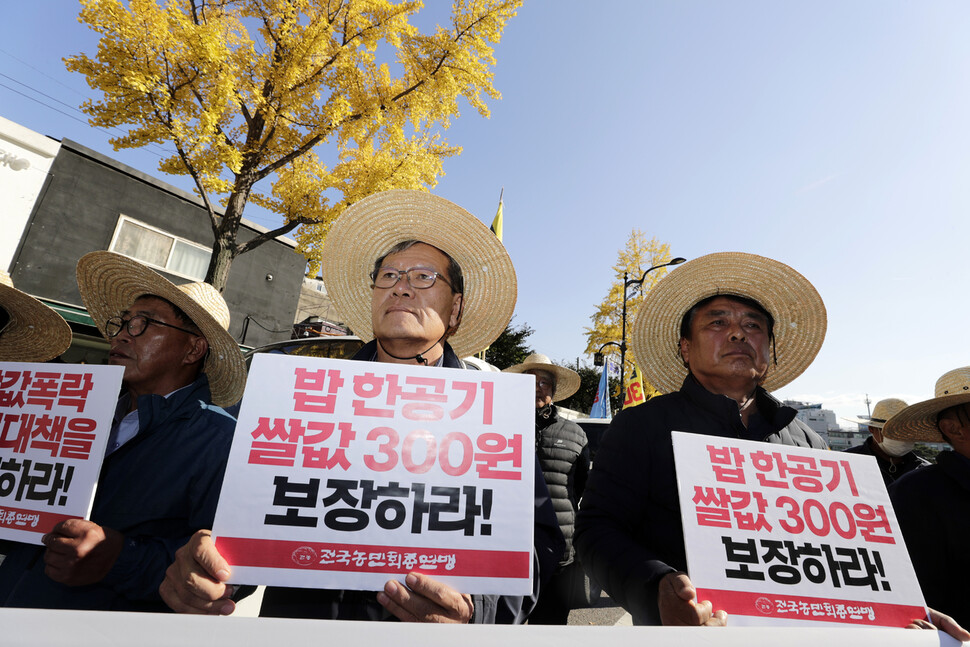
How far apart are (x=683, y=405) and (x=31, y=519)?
2150 millimetres

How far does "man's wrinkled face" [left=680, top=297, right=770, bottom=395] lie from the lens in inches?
72.5

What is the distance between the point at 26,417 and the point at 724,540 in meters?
2.14

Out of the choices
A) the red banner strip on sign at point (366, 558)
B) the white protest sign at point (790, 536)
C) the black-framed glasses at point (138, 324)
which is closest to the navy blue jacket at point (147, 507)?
the black-framed glasses at point (138, 324)

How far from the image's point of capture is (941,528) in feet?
6.37

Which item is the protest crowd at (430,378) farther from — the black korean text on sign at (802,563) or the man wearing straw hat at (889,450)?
the man wearing straw hat at (889,450)

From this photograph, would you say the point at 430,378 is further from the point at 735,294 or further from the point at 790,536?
the point at 735,294

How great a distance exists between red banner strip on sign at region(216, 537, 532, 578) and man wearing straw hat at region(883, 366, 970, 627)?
1.94m

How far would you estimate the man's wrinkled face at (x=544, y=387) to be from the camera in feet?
13.8

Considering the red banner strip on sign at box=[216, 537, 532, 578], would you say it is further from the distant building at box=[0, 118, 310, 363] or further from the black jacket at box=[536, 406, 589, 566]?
the distant building at box=[0, 118, 310, 363]

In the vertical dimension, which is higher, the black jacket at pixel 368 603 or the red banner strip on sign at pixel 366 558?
the red banner strip on sign at pixel 366 558

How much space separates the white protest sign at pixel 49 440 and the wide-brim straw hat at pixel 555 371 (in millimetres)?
3249

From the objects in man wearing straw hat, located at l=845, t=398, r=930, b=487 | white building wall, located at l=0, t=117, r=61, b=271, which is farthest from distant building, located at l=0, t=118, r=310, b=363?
man wearing straw hat, located at l=845, t=398, r=930, b=487

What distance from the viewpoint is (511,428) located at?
125 centimetres

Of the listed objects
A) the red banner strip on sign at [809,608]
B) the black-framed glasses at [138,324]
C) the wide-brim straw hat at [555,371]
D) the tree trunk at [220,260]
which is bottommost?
the red banner strip on sign at [809,608]
